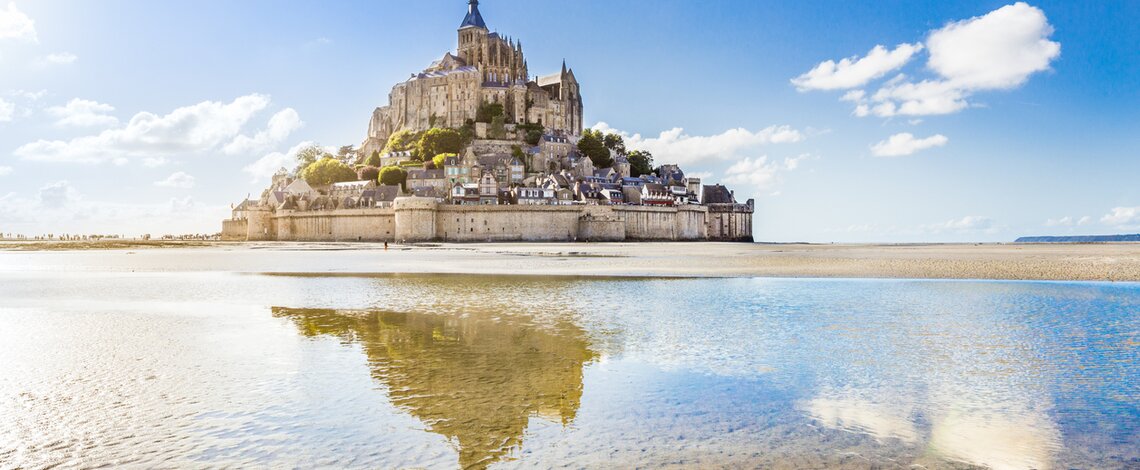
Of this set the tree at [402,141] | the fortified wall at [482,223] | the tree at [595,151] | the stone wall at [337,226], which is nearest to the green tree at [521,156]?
the tree at [595,151]

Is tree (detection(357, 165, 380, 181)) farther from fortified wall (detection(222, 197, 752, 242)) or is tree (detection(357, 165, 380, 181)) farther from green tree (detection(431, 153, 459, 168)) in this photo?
fortified wall (detection(222, 197, 752, 242))

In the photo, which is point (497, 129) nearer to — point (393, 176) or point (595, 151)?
point (595, 151)

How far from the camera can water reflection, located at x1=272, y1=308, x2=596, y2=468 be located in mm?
5301

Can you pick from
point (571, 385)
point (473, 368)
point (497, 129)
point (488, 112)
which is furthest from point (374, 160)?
point (571, 385)

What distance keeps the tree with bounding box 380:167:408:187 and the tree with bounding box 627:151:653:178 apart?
82.1 feet

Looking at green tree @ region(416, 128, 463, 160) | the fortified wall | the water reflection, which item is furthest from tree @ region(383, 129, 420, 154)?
the water reflection

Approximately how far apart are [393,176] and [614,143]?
26.2 metres

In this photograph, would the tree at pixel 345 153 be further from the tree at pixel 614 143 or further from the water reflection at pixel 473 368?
the water reflection at pixel 473 368

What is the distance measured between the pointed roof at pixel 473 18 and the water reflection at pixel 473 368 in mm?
75505

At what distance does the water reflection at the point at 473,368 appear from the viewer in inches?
209

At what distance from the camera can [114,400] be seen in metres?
6.09

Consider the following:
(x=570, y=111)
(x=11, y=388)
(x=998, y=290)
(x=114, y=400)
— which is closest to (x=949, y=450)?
(x=114, y=400)

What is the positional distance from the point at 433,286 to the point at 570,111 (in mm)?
67171

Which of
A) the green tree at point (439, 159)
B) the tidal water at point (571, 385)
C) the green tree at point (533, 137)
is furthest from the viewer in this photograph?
the green tree at point (533, 137)
